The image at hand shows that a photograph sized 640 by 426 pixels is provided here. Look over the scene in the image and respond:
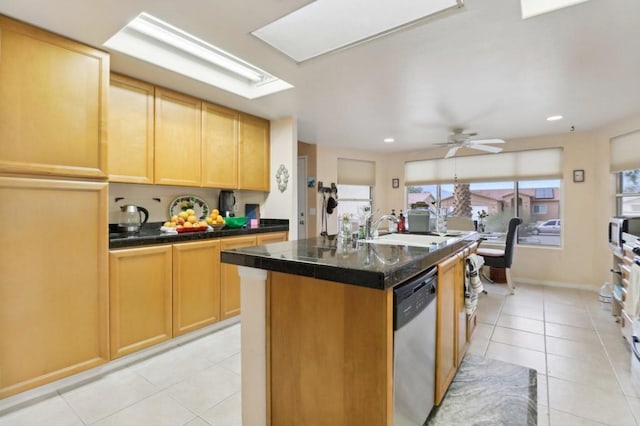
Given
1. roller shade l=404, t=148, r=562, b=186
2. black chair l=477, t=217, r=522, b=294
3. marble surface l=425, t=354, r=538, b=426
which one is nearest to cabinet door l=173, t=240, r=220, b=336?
marble surface l=425, t=354, r=538, b=426

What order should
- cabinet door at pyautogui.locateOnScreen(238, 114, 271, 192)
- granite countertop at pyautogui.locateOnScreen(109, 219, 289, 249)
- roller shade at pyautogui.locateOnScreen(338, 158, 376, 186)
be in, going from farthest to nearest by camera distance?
roller shade at pyautogui.locateOnScreen(338, 158, 376, 186)
cabinet door at pyautogui.locateOnScreen(238, 114, 271, 192)
granite countertop at pyautogui.locateOnScreen(109, 219, 289, 249)

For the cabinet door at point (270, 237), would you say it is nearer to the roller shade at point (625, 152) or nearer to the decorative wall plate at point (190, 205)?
the decorative wall plate at point (190, 205)

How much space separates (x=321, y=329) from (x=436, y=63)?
2129mm

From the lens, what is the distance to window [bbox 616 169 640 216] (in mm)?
3729

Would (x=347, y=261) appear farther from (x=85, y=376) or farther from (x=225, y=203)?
(x=225, y=203)

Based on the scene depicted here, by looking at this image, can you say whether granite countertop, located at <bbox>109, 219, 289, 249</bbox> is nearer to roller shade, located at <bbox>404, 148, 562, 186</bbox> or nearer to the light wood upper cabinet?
the light wood upper cabinet

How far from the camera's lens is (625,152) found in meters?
3.84

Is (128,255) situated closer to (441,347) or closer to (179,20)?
(179,20)

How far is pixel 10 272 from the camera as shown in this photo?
178cm

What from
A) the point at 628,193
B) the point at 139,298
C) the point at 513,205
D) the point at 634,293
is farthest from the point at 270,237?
the point at 628,193

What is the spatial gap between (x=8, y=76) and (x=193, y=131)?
1.34 meters

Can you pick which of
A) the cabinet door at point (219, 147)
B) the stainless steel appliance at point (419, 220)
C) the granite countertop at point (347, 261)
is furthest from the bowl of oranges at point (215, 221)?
the stainless steel appliance at point (419, 220)

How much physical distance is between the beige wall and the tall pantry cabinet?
5.49 m

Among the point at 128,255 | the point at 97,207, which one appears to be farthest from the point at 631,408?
the point at 97,207
